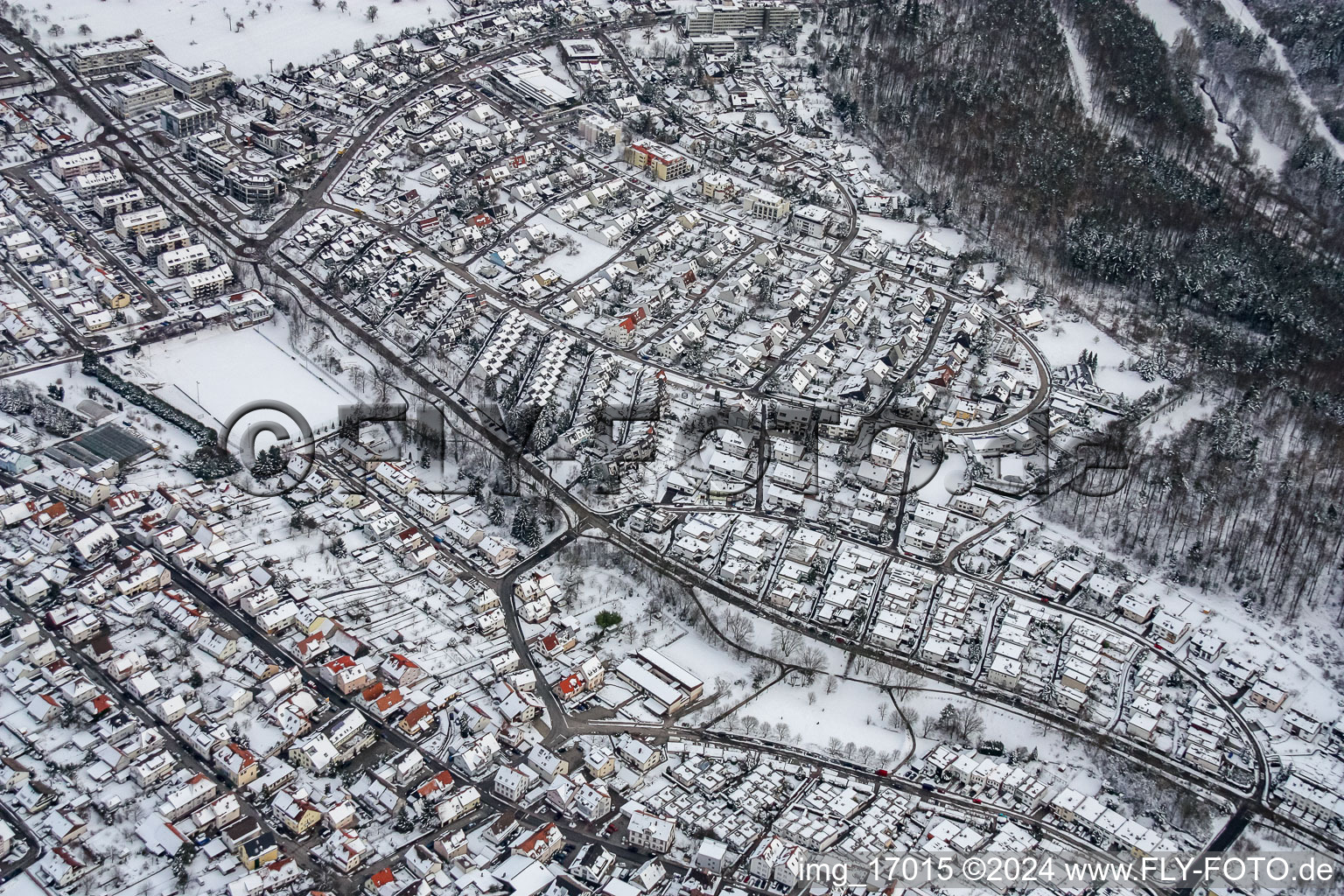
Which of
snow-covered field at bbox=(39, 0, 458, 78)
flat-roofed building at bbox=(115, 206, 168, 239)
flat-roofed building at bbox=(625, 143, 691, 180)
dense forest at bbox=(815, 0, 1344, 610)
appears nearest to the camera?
dense forest at bbox=(815, 0, 1344, 610)

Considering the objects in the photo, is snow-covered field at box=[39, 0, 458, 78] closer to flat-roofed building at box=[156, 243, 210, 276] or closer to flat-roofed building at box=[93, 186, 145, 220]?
flat-roofed building at box=[93, 186, 145, 220]

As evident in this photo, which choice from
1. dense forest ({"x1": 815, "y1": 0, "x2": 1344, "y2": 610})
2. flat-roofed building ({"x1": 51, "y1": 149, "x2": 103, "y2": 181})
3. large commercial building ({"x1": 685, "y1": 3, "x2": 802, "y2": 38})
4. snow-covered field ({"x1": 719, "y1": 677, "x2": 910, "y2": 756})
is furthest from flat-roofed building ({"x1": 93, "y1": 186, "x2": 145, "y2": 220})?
snow-covered field ({"x1": 719, "y1": 677, "x2": 910, "y2": 756})

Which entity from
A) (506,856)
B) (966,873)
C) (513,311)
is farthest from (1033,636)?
(513,311)

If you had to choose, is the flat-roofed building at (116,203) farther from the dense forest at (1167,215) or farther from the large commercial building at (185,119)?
the dense forest at (1167,215)

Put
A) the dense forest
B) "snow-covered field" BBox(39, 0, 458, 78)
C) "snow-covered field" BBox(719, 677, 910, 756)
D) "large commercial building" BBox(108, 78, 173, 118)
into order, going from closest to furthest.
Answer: "snow-covered field" BBox(719, 677, 910, 756) < the dense forest < "large commercial building" BBox(108, 78, 173, 118) < "snow-covered field" BBox(39, 0, 458, 78)

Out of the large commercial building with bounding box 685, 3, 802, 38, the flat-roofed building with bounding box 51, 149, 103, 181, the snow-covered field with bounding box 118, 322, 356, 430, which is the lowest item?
the snow-covered field with bounding box 118, 322, 356, 430

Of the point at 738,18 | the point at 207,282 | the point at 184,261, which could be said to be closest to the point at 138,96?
the point at 184,261

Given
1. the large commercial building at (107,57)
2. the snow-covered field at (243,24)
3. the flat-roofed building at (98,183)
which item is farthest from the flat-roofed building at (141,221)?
the snow-covered field at (243,24)
